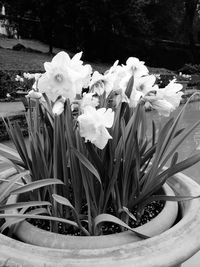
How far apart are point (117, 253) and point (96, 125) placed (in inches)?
16.0

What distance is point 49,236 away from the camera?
1199 millimetres

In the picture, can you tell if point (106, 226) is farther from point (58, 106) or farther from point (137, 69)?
point (137, 69)

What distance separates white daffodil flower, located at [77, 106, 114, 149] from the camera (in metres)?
1.16

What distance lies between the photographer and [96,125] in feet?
3.77

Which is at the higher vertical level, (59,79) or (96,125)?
(59,79)

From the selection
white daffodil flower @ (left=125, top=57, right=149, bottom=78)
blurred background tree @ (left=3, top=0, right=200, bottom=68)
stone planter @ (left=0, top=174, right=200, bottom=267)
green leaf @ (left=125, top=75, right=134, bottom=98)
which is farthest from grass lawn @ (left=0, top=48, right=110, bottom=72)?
stone planter @ (left=0, top=174, right=200, bottom=267)

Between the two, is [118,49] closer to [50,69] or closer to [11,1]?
[11,1]

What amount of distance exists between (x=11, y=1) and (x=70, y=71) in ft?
64.7

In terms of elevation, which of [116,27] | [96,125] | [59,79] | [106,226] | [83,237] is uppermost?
[59,79]

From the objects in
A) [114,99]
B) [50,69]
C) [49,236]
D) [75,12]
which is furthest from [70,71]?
[75,12]

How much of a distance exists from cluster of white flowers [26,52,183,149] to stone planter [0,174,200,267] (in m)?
0.34

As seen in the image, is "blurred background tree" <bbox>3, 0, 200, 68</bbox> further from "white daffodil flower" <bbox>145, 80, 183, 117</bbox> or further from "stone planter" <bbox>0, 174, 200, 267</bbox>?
"stone planter" <bbox>0, 174, 200, 267</bbox>

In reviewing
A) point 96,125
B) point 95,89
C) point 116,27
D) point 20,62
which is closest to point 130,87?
point 95,89

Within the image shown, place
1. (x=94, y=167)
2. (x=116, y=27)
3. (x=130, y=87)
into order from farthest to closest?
(x=116, y=27)
(x=130, y=87)
(x=94, y=167)
